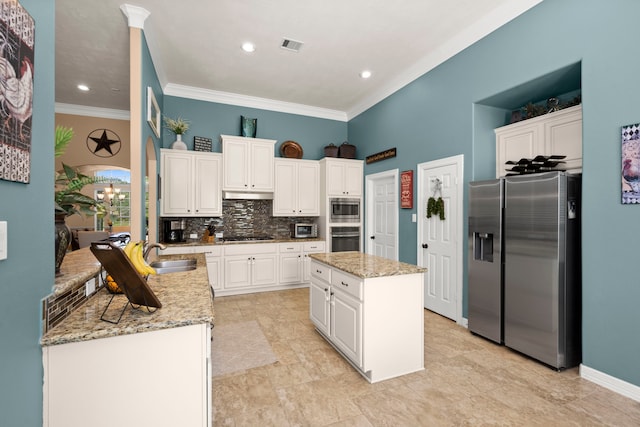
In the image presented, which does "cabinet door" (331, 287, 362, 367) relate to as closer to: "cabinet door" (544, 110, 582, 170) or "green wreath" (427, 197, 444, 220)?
"green wreath" (427, 197, 444, 220)

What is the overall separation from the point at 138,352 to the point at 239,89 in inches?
179

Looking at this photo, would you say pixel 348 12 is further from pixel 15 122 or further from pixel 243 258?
pixel 243 258

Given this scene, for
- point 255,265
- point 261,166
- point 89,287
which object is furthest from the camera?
point 261,166

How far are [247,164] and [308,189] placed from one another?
1.18 m

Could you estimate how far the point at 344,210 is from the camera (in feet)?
17.4

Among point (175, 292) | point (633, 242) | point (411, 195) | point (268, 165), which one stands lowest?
point (175, 292)

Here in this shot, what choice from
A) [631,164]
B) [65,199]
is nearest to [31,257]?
[65,199]

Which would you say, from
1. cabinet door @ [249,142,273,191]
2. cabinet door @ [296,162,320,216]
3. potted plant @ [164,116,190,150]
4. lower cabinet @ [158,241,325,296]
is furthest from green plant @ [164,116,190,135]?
cabinet door @ [296,162,320,216]

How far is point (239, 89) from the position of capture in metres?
4.86

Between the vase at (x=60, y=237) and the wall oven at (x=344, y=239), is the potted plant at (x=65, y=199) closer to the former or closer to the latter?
the vase at (x=60, y=237)

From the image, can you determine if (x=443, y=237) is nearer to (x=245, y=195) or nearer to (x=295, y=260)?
(x=295, y=260)

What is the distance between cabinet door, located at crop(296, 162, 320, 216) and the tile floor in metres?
2.85

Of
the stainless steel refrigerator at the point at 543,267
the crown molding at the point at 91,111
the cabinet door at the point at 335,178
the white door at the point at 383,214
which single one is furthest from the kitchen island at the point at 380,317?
the crown molding at the point at 91,111

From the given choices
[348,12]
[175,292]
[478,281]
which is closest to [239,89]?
[348,12]
